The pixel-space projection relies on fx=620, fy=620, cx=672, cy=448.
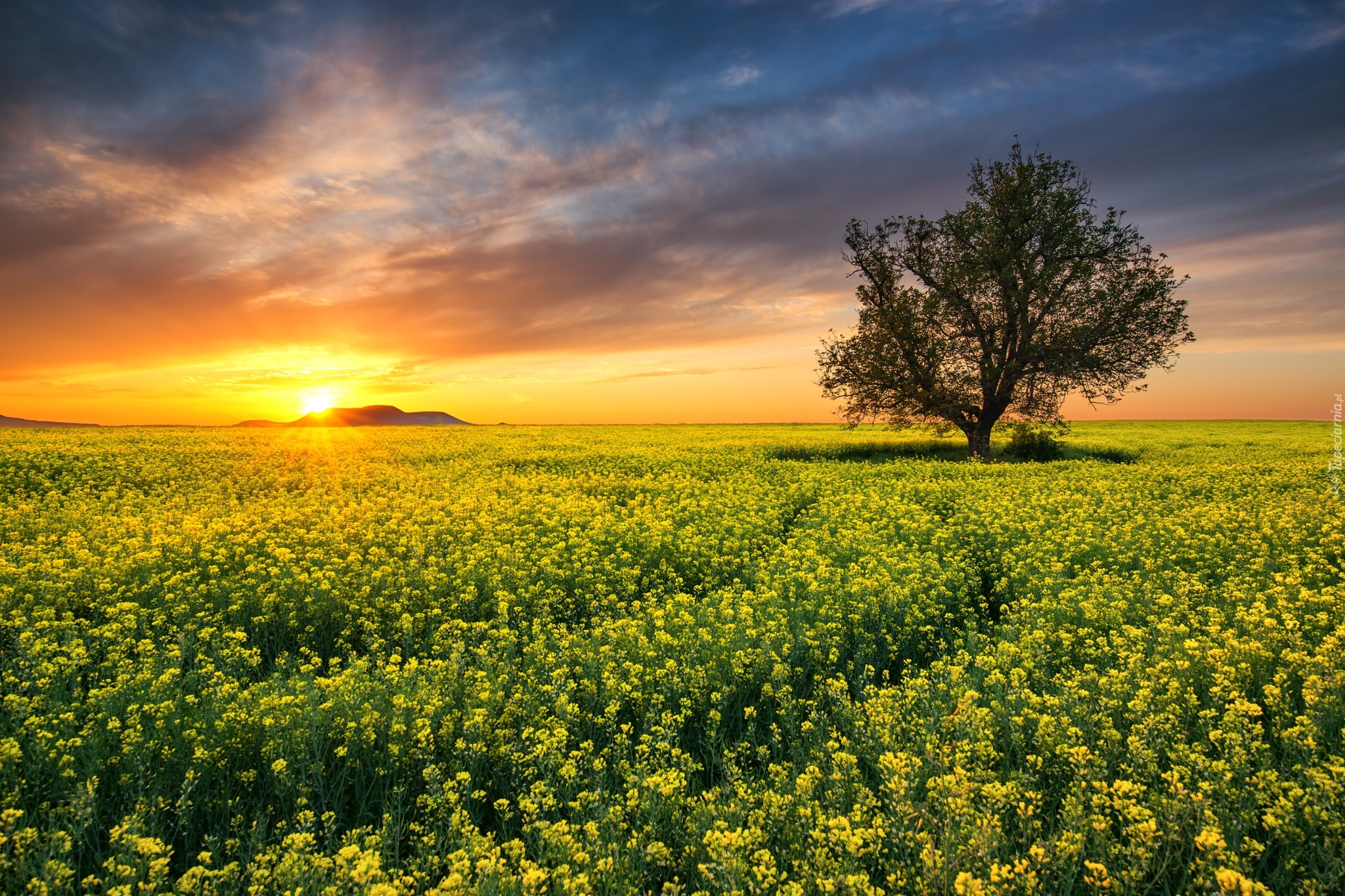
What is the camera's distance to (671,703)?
5.55 m

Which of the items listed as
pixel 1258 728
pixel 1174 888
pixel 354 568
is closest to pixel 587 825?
pixel 1174 888

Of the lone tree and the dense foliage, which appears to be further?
the lone tree

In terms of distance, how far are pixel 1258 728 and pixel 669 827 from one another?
3.94m

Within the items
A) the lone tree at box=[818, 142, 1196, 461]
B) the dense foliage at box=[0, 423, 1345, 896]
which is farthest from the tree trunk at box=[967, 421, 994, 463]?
the dense foliage at box=[0, 423, 1345, 896]

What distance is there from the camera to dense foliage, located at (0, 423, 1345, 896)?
343 centimetres

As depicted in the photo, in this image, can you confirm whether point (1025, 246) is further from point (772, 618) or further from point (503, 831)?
point (503, 831)

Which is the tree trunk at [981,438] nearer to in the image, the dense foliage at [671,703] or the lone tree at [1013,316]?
the lone tree at [1013,316]

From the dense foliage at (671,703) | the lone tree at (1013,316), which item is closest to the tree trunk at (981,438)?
the lone tree at (1013,316)

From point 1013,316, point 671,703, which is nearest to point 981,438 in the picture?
point 1013,316

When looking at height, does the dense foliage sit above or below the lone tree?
below

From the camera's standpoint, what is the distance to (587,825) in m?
3.52

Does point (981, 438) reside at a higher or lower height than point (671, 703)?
higher

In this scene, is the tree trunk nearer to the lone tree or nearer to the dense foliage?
the lone tree

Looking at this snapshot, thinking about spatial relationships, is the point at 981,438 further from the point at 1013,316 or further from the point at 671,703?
the point at 671,703
